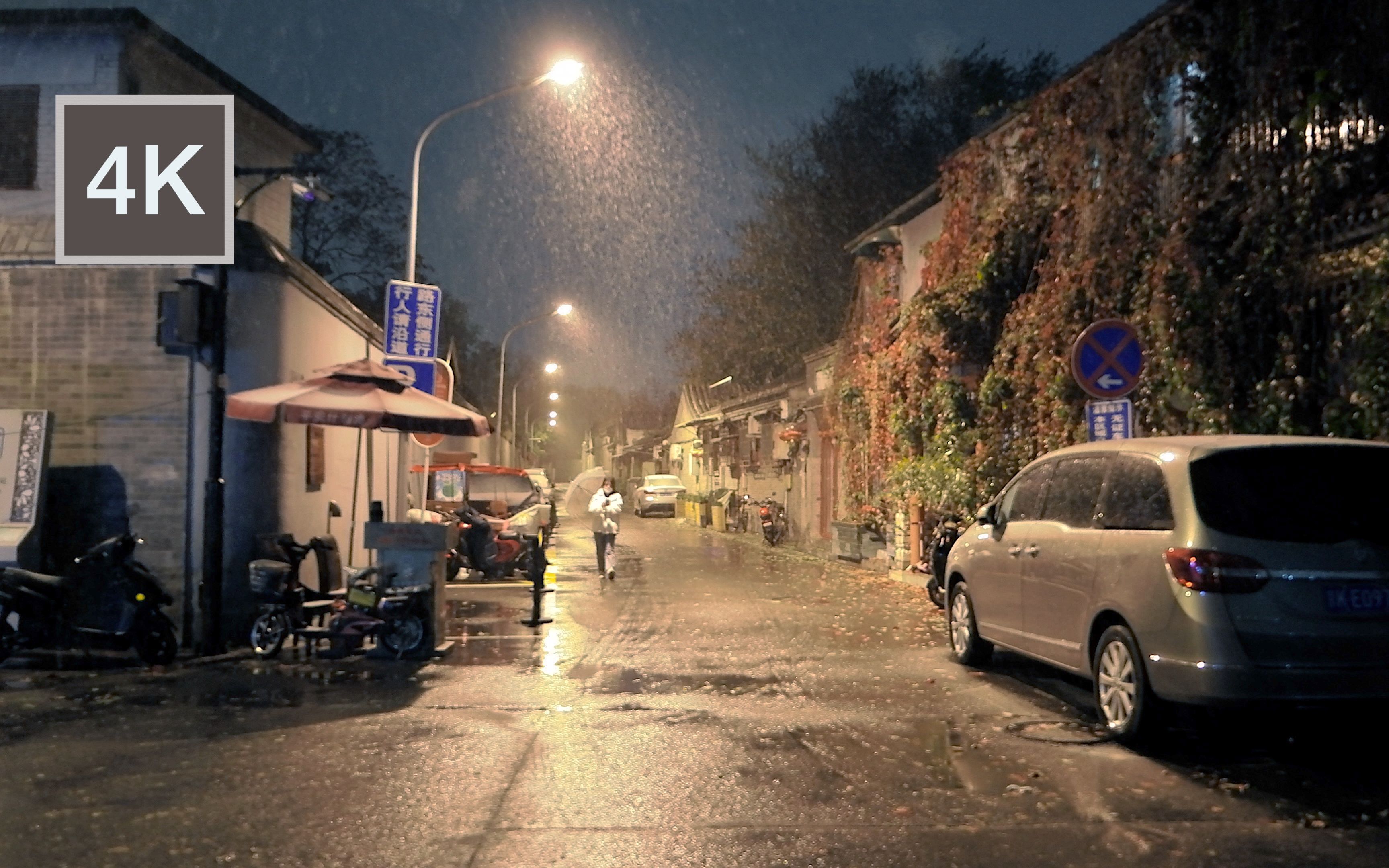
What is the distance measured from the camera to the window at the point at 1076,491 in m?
8.66

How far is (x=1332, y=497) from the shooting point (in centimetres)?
734

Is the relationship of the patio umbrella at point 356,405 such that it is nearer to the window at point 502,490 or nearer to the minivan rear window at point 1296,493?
the minivan rear window at point 1296,493

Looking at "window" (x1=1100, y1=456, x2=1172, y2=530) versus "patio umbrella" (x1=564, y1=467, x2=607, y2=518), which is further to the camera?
"patio umbrella" (x1=564, y1=467, x2=607, y2=518)

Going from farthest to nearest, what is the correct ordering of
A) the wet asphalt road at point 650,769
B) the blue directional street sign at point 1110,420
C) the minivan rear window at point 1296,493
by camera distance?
the blue directional street sign at point 1110,420 < the minivan rear window at point 1296,493 < the wet asphalt road at point 650,769

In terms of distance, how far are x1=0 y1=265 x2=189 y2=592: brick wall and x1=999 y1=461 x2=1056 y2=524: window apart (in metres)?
7.71

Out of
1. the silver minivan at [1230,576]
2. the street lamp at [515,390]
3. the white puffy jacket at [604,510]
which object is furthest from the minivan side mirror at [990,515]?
the street lamp at [515,390]

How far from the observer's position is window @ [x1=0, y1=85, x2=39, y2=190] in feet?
50.1

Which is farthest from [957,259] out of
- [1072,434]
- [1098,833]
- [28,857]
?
[28,857]

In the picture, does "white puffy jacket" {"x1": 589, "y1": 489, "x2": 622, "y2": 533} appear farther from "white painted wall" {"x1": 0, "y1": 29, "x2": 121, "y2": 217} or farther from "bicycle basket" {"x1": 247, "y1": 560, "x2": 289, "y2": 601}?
"white painted wall" {"x1": 0, "y1": 29, "x2": 121, "y2": 217}

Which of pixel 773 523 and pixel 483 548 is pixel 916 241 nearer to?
pixel 483 548

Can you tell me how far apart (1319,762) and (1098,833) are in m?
2.27

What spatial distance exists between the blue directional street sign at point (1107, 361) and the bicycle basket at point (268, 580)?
750cm

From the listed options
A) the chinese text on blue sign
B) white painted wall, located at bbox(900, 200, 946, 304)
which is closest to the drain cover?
the chinese text on blue sign

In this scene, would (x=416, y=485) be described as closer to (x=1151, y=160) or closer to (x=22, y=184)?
(x=22, y=184)
